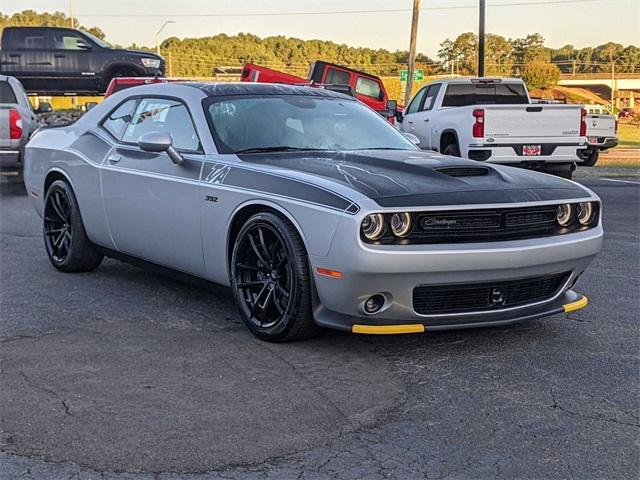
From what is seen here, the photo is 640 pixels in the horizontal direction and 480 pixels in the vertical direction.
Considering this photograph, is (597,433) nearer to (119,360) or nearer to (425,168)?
(425,168)

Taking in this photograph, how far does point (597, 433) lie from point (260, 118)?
3.05 metres

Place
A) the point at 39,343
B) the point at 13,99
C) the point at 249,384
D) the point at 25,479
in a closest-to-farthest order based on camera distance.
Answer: the point at 25,479
the point at 249,384
the point at 39,343
the point at 13,99

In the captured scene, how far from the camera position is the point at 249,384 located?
4180mm

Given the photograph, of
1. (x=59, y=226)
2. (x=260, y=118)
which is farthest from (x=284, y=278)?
(x=59, y=226)

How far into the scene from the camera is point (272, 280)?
4.88 m

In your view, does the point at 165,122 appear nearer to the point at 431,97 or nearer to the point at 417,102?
the point at 431,97

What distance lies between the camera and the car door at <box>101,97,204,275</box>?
5.48 m

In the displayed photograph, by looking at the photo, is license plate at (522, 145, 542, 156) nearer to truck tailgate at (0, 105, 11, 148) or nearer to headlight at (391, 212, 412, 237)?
truck tailgate at (0, 105, 11, 148)

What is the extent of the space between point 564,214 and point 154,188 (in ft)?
8.43

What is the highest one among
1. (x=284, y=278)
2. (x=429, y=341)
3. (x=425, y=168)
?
(x=425, y=168)

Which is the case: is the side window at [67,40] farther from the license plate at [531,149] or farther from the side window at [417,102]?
the license plate at [531,149]

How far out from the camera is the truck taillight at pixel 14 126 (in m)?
13.9

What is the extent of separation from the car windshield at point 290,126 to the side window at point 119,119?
967 mm

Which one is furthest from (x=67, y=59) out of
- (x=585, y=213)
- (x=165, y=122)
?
(x=585, y=213)
